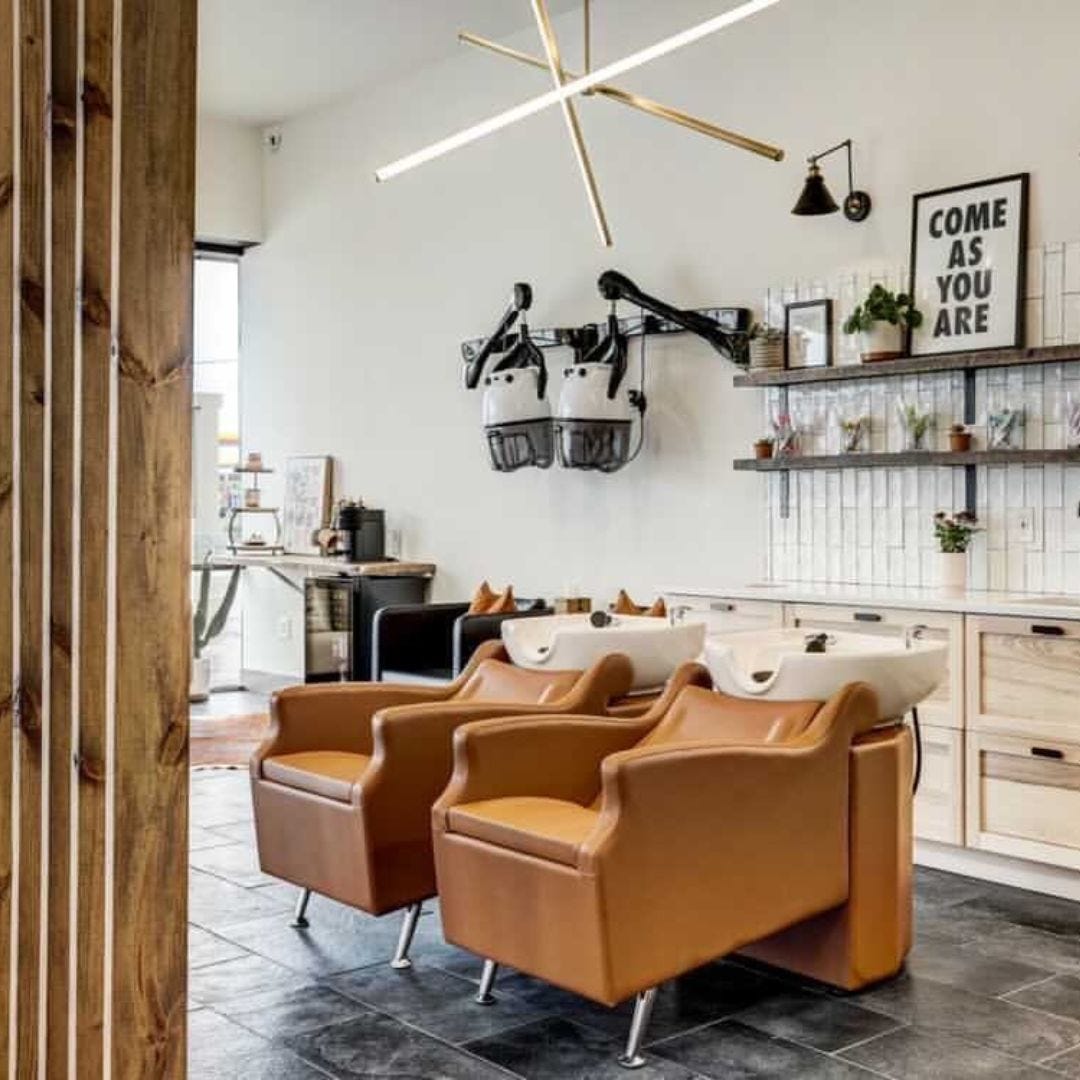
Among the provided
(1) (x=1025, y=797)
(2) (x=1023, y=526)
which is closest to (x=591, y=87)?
(2) (x=1023, y=526)

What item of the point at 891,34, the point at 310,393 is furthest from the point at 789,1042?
the point at 310,393

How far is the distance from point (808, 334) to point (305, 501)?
4.21 metres

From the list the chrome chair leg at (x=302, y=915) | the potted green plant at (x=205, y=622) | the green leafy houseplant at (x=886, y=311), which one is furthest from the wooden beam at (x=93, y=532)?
the potted green plant at (x=205, y=622)

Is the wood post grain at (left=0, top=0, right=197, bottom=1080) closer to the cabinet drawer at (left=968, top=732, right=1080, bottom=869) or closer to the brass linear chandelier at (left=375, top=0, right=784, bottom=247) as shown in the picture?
the brass linear chandelier at (left=375, top=0, right=784, bottom=247)

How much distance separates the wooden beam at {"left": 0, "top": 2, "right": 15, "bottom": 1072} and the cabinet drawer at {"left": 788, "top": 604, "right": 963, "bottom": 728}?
3.15 meters

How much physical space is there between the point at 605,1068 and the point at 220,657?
21.1ft

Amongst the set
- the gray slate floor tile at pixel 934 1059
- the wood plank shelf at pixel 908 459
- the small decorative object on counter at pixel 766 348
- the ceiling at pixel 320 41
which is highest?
the ceiling at pixel 320 41

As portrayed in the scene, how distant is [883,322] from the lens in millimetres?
5230

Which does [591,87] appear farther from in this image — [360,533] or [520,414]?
[360,533]

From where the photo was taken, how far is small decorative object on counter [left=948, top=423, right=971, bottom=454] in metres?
5.05

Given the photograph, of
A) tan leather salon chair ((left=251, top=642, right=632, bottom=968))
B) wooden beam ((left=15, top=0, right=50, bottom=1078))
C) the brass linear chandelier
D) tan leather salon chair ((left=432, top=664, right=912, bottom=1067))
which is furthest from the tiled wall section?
wooden beam ((left=15, top=0, right=50, bottom=1078))

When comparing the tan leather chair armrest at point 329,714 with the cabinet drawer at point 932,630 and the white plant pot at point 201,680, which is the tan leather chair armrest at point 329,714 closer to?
the cabinet drawer at point 932,630

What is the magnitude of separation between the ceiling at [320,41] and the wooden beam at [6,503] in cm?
483

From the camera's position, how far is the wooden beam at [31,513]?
6.59ft
